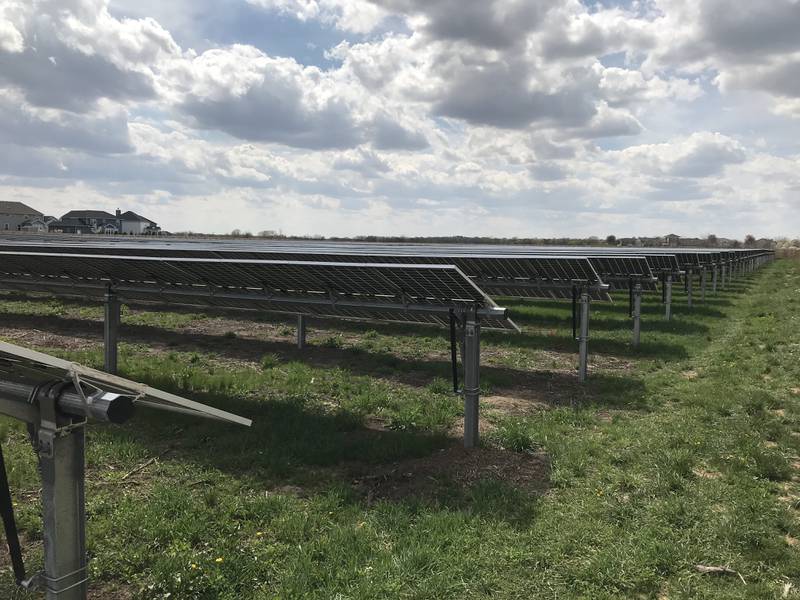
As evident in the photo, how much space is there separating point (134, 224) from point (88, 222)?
10.5m

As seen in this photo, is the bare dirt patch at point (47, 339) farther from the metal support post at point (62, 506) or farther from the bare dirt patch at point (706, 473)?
the bare dirt patch at point (706, 473)

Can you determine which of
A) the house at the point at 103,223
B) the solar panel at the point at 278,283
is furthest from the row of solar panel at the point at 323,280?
the house at the point at 103,223

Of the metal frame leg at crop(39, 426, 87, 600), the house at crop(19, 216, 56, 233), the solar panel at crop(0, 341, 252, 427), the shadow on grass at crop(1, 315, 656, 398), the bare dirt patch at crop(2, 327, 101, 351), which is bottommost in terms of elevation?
the shadow on grass at crop(1, 315, 656, 398)

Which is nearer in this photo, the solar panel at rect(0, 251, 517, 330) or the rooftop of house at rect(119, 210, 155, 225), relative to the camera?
the solar panel at rect(0, 251, 517, 330)

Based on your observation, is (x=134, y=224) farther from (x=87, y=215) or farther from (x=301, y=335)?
(x=301, y=335)

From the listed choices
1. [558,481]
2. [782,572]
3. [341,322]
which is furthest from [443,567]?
[341,322]

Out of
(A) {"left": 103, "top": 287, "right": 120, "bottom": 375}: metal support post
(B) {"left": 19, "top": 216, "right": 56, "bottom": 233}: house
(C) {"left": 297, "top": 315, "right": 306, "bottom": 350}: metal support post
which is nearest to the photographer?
(A) {"left": 103, "top": 287, "right": 120, "bottom": 375}: metal support post

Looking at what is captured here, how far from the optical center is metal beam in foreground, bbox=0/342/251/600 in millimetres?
3291

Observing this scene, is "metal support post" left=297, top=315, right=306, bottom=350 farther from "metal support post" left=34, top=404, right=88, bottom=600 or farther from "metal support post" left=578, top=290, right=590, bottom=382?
"metal support post" left=34, top=404, right=88, bottom=600

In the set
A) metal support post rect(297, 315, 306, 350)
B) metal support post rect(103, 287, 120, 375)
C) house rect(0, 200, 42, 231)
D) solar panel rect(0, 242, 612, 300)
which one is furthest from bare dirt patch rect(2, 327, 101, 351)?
house rect(0, 200, 42, 231)

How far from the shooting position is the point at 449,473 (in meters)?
7.89

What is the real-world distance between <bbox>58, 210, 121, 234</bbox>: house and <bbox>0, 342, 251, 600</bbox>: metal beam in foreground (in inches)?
5548

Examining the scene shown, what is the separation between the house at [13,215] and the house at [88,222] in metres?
6.37

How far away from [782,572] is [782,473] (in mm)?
2894
